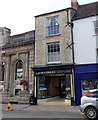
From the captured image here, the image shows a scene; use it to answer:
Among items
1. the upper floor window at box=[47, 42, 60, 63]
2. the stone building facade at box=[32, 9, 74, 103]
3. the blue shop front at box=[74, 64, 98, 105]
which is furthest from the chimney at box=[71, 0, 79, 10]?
the blue shop front at box=[74, 64, 98, 105]

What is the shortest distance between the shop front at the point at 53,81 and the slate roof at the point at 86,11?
5182 mm

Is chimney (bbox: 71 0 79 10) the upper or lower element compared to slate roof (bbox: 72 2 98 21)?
upper

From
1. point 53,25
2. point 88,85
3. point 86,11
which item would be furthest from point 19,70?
point 86,11

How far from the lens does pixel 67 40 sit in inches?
591

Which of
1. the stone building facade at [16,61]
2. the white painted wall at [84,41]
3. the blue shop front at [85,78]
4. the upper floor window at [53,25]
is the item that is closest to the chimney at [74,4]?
the upper floor window at [53,25]

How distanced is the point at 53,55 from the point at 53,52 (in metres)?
0.31

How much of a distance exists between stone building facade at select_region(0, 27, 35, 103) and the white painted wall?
4926 millimetres

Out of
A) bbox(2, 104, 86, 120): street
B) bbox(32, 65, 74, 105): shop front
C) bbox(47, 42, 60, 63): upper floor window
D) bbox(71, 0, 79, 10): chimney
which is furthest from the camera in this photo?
bbox(71, 0, 79, 10): chimney

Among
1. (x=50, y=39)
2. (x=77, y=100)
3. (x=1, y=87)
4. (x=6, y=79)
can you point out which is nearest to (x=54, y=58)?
(x=50, y=39)

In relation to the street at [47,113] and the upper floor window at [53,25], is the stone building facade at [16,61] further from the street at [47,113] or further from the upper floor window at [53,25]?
the street at [47,113]

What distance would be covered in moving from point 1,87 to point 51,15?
33.0 ft

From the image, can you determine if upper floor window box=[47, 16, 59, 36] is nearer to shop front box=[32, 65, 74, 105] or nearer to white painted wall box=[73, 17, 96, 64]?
white painted wall box=[73, 17, 96, 64]

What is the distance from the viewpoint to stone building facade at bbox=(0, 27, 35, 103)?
1672 cm

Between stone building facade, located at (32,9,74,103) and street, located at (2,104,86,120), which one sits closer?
street, located at (2,104,86,120)
